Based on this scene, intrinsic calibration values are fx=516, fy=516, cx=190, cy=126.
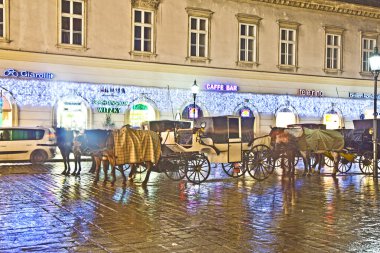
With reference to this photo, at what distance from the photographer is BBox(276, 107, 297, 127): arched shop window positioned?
104 ft

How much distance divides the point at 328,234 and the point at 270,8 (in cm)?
2478

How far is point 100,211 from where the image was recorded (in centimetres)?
980

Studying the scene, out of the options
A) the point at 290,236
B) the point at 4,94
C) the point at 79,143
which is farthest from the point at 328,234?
the point at 4,94

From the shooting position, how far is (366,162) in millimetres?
18953

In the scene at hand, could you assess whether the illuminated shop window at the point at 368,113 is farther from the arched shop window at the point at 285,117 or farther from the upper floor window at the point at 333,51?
the arched shop window at the point at 285,117

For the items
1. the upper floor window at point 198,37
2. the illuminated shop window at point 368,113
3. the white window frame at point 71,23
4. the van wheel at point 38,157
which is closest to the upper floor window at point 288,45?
the upper floor window at point 198,37

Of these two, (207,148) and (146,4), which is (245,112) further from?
(207,148)

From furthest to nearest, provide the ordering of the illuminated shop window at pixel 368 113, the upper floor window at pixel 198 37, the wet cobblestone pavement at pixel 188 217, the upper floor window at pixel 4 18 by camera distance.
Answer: the illuminated shop window at pixel 368 113 < the upper floor window at pixel 198 37 < the upper floor window at pixel 4 18 < the wet cobblestone pavement at pixel 188 217

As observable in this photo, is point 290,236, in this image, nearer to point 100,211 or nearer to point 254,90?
point 100,211

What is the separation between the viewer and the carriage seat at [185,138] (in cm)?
1577

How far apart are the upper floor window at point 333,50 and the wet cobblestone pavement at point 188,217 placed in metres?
19.4

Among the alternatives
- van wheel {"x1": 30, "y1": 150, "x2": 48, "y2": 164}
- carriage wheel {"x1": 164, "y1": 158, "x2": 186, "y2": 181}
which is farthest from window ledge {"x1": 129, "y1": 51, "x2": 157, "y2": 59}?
carriage wheel {"x1": 164, "y1": 158, "x2": 186, "y2": 181}

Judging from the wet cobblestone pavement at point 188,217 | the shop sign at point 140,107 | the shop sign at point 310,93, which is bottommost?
the wet cobblestone pavement at point 188,217

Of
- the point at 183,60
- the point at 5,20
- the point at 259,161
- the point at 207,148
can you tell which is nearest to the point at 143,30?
the point at 183,60
